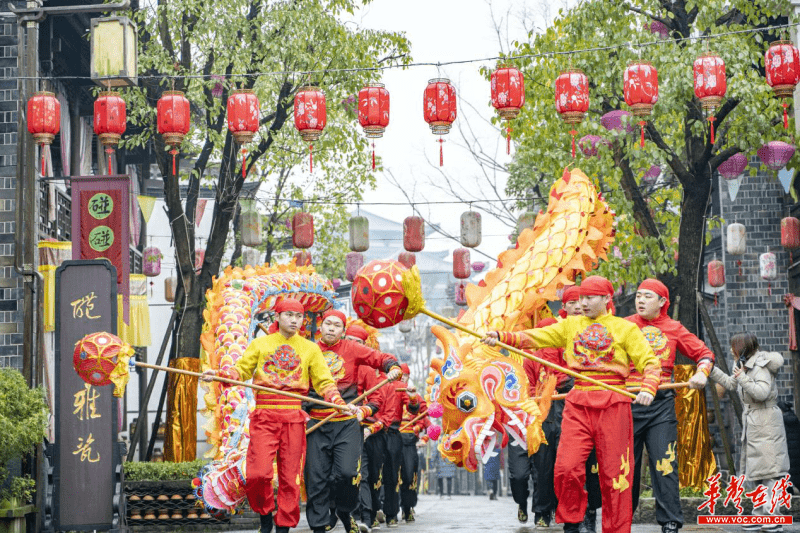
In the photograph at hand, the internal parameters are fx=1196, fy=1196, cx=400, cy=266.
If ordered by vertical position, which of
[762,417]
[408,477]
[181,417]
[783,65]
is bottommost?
[408,477]

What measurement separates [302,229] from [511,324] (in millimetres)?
9959

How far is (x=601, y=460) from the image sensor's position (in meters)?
8.44

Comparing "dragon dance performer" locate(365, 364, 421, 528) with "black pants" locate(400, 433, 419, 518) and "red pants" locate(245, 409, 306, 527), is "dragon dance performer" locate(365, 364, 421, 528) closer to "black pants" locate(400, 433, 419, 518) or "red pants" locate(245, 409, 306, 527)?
"black pants" locate(400, 433, 419, 518)

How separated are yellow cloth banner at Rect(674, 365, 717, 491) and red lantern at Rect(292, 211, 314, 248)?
855 centimetres

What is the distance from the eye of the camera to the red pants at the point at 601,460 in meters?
8.36

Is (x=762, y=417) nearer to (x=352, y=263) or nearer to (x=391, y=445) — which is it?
(x=391, y=445)

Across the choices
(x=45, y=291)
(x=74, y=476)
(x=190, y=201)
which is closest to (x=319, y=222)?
(x=190, y=201)

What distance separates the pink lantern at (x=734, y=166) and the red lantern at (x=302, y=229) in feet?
25.3

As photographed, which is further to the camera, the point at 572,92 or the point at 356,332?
the point at 572,92

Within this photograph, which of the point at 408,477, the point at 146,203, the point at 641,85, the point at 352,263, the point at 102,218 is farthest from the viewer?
the point at 352,263

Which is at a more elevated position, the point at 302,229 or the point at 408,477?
the point at 302,229

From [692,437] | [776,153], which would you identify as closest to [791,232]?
[776,153]

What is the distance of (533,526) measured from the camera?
12.6 m

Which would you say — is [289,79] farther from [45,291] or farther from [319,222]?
[319,222]
